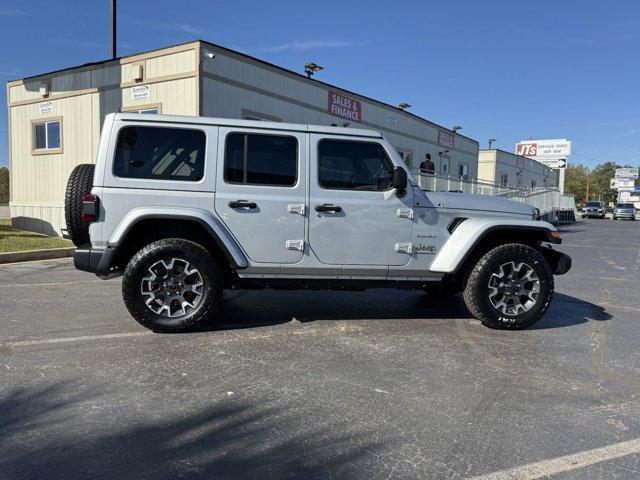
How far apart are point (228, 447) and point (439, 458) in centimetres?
116

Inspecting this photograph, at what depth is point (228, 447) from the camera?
2.67 m

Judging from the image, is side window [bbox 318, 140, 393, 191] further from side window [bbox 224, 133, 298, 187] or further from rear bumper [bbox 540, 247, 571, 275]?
rear bumper [bbox 540, 247, 571, 275]

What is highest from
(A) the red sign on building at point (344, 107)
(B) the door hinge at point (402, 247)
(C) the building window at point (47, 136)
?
(A) the red sign on building at point (344, 107)

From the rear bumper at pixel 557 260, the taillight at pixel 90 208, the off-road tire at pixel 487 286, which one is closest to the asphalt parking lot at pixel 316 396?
the off-road tire at pixel 487 286

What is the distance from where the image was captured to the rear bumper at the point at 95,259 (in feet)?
14.7

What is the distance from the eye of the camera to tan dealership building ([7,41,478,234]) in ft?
37.4

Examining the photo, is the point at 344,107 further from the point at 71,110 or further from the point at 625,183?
the point at 625,183

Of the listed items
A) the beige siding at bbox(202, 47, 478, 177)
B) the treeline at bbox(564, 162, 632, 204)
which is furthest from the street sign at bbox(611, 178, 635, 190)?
the beige siding at bbox(202, 47, 478, 177)

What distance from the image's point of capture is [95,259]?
14.8ft

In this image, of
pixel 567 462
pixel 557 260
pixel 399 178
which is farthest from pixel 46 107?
pixel 567 462

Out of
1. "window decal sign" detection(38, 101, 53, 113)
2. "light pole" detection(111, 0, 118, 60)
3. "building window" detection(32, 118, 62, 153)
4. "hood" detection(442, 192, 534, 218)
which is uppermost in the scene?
"light pole" detection(111, 0, 118, 60)

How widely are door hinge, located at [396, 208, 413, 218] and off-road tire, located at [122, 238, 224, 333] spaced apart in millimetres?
1885

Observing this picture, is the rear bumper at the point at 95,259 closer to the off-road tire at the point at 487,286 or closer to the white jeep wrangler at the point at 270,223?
the white jeep wrangler at the point at 270,223

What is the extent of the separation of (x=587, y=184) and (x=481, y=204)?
306 ft
